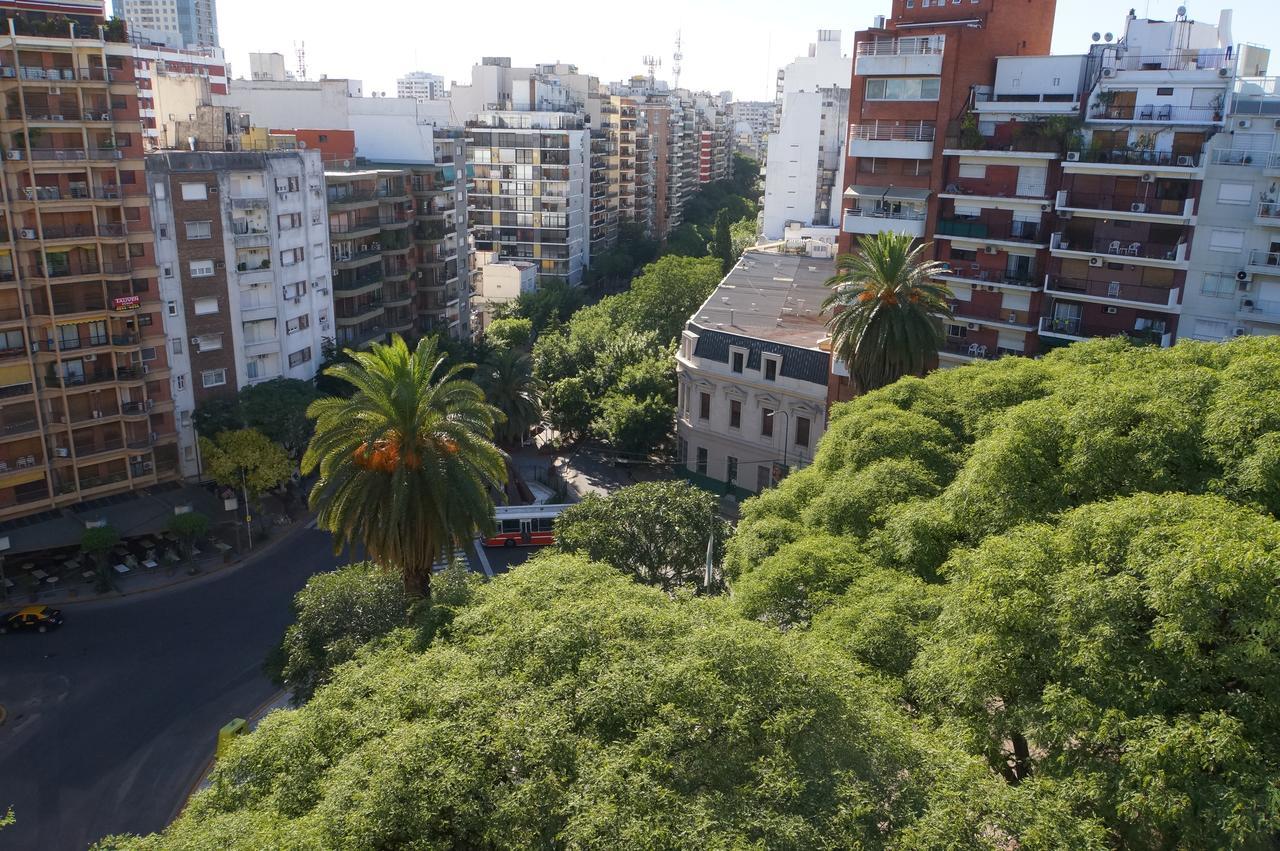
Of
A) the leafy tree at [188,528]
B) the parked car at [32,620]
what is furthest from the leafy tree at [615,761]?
the leafy tree at [188,528]

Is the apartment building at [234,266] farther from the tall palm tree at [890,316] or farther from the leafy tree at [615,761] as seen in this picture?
the leafy tree at [615,761]

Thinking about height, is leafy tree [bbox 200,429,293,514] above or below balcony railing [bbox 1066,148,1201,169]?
below

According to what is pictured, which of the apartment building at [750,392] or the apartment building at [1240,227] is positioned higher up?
the apartment building at [1240,227]

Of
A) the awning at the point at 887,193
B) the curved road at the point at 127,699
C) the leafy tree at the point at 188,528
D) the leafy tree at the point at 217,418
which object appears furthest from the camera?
the leafy tree at the point at 217,418

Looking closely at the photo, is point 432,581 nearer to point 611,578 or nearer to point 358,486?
point 358,486

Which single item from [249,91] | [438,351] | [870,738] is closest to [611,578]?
[870,738]

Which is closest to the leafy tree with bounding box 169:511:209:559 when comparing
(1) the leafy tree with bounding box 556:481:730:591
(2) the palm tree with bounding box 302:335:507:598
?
(2) the palm tree with bounding box 302:335:507:598

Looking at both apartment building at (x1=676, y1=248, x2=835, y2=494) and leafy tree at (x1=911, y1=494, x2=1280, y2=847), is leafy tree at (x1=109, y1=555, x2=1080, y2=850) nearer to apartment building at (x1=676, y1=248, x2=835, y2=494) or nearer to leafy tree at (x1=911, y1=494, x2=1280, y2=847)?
leafy tree at (x1=911, y1=494, x2=1280, y2=847)
